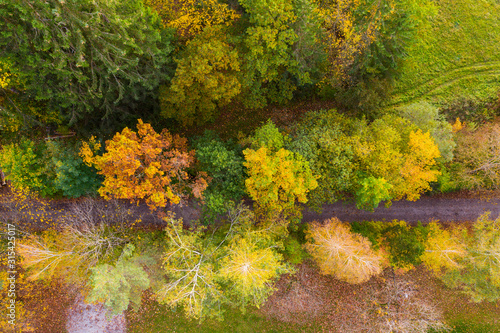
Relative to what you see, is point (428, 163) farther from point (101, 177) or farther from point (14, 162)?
point (14, 162)

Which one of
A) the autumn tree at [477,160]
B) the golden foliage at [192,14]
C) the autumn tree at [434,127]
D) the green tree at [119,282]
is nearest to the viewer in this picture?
the green tree at [119,282]

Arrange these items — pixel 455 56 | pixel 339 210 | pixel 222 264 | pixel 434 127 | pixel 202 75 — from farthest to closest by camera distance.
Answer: pixel 455 56, pixel 339 210, pixel 434 127, pixel 222 264, pixel 202 75

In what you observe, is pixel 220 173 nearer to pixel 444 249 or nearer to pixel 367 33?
pixel 367 33

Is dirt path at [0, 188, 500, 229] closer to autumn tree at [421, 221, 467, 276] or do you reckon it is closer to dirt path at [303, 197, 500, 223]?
dirt path at [303, 197, 500, 223]

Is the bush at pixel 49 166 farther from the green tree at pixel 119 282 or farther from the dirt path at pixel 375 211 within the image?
the green tree at pixel 119 282

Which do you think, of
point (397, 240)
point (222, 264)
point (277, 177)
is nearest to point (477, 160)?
point (397, 240)

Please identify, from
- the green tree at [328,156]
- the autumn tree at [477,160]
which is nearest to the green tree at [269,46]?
the green tree at [328,156]

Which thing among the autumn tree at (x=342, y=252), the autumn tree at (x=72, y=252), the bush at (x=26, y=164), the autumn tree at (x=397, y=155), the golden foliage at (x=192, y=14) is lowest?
the autumn tree at (x=72, y=252)
